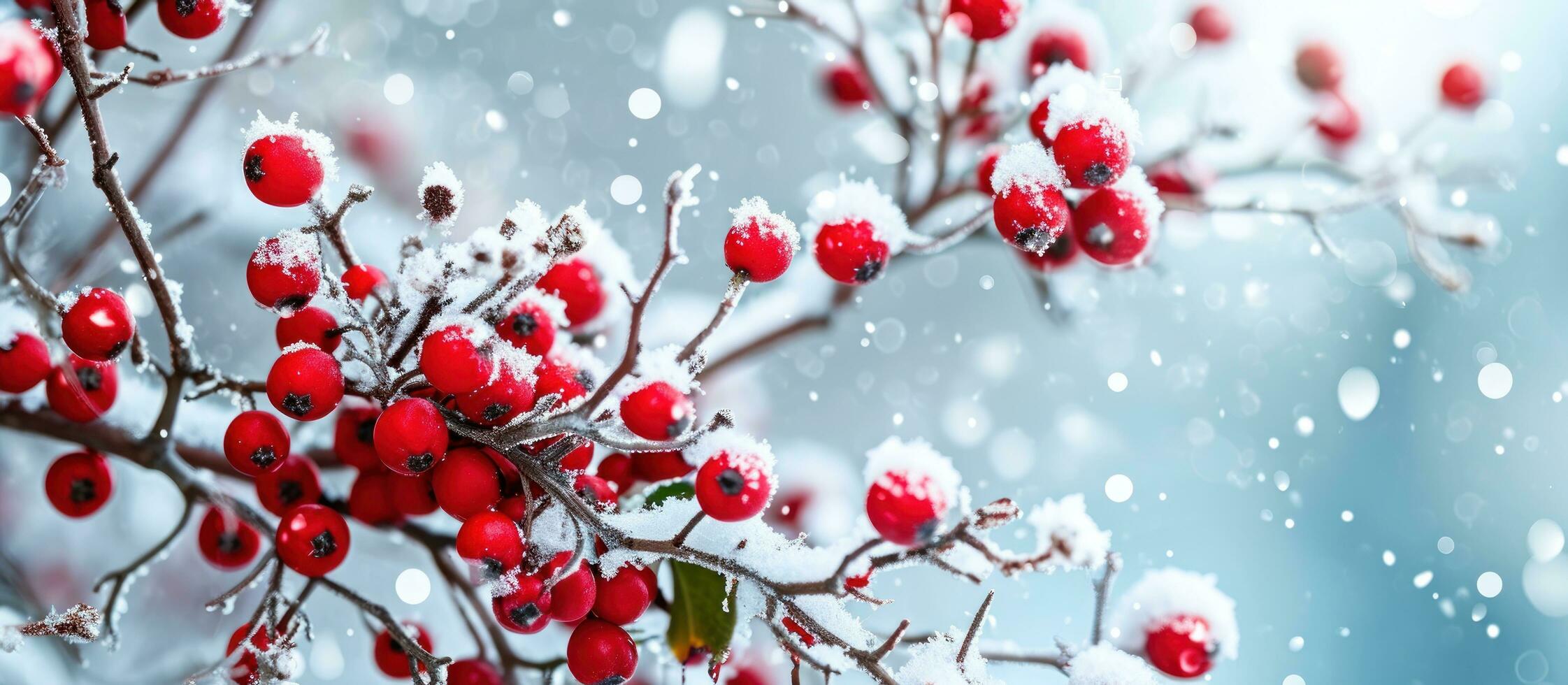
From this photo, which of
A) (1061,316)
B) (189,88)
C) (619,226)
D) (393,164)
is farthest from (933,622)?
(189,88)

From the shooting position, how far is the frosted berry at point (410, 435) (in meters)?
0.33

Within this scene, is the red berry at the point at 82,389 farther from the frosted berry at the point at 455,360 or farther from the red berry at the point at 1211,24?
the red berry at the point at 1211,24

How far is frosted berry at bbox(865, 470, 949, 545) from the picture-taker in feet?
1.01

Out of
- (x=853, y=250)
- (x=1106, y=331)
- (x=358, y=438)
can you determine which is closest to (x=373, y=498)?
(x=358, y=438)

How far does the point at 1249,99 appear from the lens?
862 mm

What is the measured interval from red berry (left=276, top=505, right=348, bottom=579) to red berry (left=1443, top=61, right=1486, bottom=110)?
2.82 ft

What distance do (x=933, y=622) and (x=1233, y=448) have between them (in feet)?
1.07

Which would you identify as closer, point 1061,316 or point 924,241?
point 924,241

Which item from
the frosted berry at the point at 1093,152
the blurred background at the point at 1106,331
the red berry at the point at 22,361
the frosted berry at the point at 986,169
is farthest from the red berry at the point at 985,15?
the red berry at the point at 22,361

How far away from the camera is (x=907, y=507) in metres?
0.31

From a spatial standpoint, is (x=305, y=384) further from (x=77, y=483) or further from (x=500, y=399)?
(x=77, y=483)

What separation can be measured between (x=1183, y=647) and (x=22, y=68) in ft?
1.65

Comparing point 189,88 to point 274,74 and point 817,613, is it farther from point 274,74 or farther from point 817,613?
point 817,613

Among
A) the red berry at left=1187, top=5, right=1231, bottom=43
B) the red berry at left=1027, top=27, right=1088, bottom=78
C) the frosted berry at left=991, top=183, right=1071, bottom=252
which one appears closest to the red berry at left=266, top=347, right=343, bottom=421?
the frosted berry at left=991, top=183, right=1071, bottom=252
